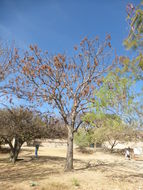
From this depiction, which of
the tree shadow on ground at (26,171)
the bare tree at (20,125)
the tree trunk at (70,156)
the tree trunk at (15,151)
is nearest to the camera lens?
the tree shadow on ground at (26,171)

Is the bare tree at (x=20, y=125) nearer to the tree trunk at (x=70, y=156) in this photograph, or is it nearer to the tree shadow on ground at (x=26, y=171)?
the tree shadow on ground at (x=26, y=171)

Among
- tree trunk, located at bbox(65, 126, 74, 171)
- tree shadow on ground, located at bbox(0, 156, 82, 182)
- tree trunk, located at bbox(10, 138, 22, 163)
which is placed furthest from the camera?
tree trunk, located at bbox(10, 138, 22, 163)

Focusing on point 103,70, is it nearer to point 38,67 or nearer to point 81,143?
point 38,67

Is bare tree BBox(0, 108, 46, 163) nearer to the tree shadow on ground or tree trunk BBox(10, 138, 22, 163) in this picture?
tree trunk BBox(10, 138, 22, 163)

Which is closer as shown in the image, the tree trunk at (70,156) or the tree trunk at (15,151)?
the tree trunk at (70,156)

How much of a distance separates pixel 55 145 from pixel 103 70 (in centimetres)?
3160

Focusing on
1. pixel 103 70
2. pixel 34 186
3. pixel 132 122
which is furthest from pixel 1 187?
pixel 103 70

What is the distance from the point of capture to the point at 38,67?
A: 35.8ft

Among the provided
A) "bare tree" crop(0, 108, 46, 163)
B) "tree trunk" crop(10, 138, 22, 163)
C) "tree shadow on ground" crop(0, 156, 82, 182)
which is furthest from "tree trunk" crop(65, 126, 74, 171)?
"tree trunk" crop(10, 138, 22, 163)

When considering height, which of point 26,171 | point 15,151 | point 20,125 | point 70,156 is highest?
point 20,125

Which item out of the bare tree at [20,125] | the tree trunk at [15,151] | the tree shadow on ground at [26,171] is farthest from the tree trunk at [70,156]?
the tree trunk at [15,151]

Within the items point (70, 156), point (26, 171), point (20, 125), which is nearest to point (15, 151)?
point (20, 125)

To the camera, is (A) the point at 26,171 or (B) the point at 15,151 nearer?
(A) the point at 26,171

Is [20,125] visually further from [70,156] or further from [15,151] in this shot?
[70,156]
